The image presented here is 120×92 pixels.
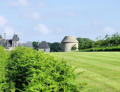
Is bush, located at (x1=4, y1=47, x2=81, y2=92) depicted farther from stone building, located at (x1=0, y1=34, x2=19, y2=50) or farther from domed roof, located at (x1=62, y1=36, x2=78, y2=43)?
domed roof, located at (x1=62, y1=36, x2=78, y2=43)

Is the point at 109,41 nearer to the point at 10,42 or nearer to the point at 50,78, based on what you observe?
the point at 10,42

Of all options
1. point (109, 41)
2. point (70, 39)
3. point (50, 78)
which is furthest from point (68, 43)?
point (50, 78)

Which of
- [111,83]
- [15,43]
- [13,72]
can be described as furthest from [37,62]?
[15,43]

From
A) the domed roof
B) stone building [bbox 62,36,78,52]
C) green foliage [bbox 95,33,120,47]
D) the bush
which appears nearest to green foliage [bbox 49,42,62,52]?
the domed roof

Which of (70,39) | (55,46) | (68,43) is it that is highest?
(70,39)

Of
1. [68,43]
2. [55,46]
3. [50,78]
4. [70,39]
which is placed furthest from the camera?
[55,46]

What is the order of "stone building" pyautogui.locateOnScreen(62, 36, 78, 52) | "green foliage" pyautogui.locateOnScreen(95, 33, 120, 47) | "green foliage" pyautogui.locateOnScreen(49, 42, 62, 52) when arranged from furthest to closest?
"green foliage" pyautogui.locateOnScreen(49, 42, 62, 52), "stone building" pyautogui.locateOnScreen(62, 36, 78, 52), "green foliage" pyautogui.locateOnScreen(95, 33, 120, 47)

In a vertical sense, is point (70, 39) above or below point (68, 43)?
above

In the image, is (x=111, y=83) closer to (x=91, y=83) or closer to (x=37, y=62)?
(x=91, y=83)

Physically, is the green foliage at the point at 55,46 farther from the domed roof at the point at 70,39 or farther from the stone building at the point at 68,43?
the stone building at the point at 68,43

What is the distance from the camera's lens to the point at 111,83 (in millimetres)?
15445

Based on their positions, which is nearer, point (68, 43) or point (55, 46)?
point (68, 43)

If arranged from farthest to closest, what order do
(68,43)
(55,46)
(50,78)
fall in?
(55,46) < (68,43) < (50,78)

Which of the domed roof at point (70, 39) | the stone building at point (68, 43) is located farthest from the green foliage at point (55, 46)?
the stone building at point (68, 43)
